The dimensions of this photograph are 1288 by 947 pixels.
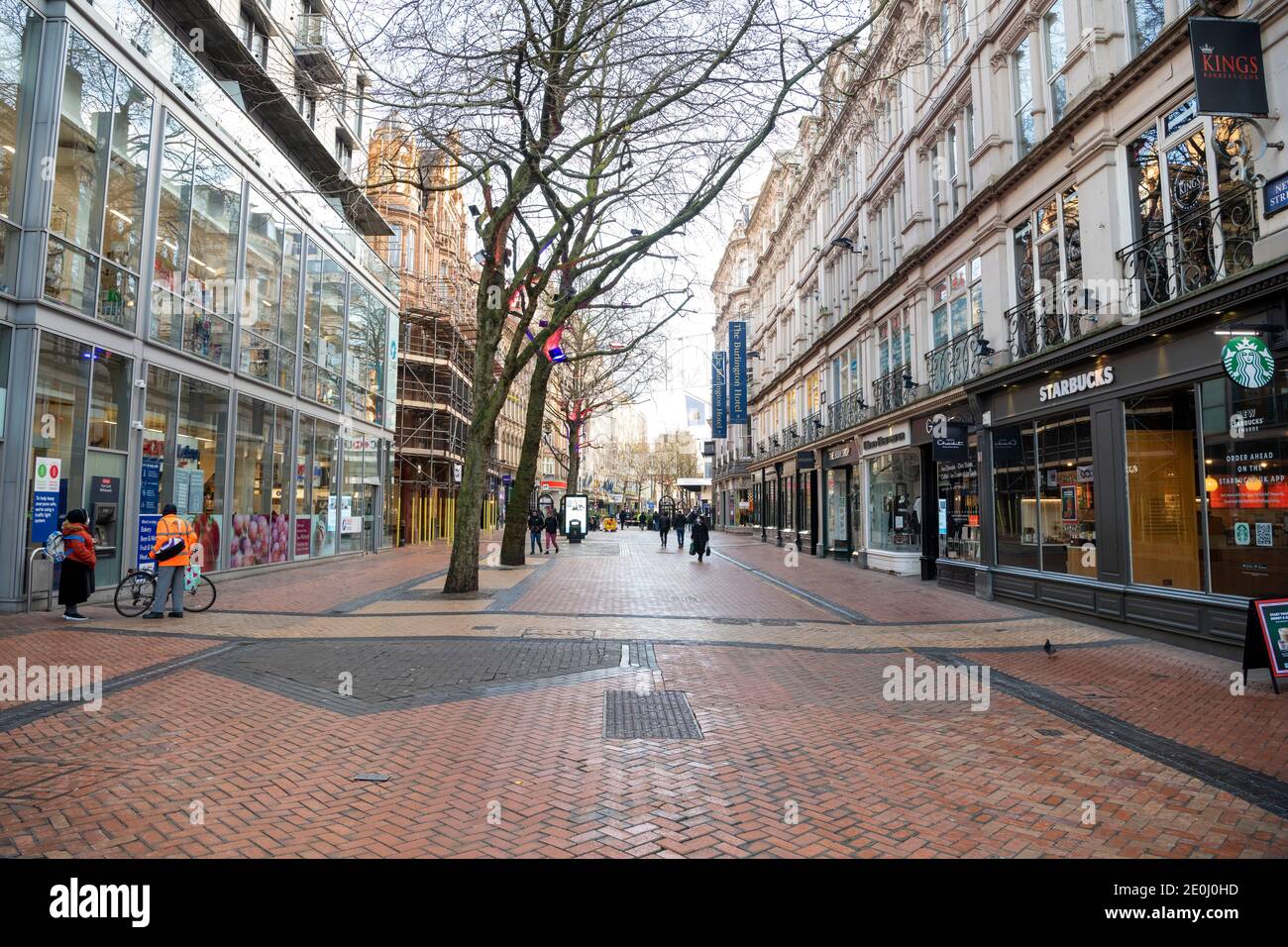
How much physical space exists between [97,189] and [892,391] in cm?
1870

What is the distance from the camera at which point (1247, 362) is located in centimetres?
783

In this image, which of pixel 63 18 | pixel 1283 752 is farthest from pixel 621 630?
pixel 63 18


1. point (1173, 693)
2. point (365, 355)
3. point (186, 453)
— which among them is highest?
point (365, 355)

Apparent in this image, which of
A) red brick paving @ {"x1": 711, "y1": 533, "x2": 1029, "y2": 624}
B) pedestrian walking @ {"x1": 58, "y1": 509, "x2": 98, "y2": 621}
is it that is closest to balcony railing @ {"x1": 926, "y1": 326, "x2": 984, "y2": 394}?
red brick paving @ {"x1": 711, "y1": 533, "x2": 1029, "y2": 624}

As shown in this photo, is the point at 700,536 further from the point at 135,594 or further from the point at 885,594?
the point at 135,594

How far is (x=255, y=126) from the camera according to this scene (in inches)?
690

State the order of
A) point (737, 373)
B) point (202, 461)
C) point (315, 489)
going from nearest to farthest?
point (202, 461) < point (315, 489) < point (737, 373)

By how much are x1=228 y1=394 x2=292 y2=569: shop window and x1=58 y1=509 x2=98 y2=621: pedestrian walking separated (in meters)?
6.46

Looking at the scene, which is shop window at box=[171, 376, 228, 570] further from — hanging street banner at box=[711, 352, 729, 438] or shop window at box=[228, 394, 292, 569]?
hanging street banner at box=[711, 352, 729, 438]

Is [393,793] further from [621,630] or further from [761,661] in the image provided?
[621,630]

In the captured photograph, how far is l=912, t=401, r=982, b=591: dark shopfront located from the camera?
15.5 m

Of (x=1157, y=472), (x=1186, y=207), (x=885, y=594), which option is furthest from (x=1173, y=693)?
(x=885, y=594)
